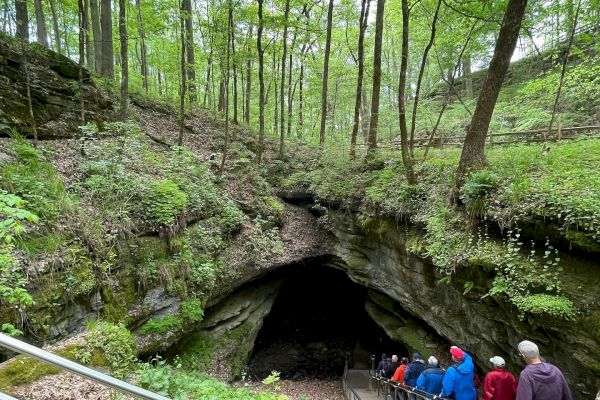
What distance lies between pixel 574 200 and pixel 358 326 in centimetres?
1316

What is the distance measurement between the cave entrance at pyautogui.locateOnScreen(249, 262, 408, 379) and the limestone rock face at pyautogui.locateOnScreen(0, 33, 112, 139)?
29.1 ft

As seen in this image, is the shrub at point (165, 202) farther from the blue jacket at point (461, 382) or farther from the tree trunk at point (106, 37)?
the tree trunk at point (106, 37)

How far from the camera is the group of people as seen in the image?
4.34 m

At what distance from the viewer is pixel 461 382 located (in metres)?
6.49

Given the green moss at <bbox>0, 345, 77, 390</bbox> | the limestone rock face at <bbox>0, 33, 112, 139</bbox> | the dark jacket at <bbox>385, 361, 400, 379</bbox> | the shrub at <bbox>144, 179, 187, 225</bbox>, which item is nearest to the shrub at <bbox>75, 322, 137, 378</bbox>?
the green moss at <bbox>0, 345, 77, 390</bbox>

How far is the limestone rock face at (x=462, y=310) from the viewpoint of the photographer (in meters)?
6.14

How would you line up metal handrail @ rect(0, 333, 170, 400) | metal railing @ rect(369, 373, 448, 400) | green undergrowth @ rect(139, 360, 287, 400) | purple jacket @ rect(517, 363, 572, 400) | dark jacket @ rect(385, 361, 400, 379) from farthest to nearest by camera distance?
1. dark jacket @ rect(385, 361, 400, 379)
2. metal railing @ rect(369, 373, 448, 400)
3. green undergrowth @ rect(139, 360, 287, 400)
4. purple jacket @ rect(517, 363, 572, 400)
5. metal handrail @ rect(0, 333, 170, 400)

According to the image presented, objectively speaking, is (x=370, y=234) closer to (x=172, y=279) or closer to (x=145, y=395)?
(x=172, y=279)

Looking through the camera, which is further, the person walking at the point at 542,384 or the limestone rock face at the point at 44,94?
the limestone rock face at the point at 44,94

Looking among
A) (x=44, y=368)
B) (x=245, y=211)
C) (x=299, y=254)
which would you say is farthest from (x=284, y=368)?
(x=44, y=368)

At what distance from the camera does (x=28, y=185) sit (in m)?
6.75

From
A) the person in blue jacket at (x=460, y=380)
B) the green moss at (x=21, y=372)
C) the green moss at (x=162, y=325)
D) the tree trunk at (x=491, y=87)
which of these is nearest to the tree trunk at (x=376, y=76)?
the tree trunk at (x=491, y=87)

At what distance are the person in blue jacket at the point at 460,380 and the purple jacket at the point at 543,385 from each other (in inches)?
83.7

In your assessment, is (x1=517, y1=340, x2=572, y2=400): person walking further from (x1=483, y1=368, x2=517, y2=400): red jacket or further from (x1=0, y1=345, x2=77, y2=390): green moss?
(x1=0, y1=345, x2=77, y2=390): green moss
